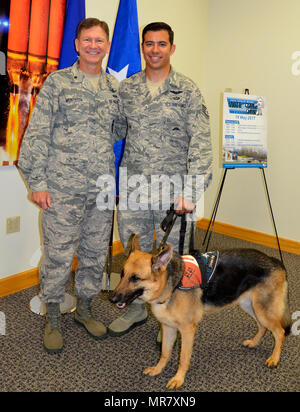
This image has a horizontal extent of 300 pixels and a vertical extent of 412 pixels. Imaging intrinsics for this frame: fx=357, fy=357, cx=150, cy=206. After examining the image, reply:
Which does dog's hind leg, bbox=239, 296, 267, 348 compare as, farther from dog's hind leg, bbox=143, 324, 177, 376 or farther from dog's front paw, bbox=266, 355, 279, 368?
dog's hind leg, bbox=143, 324, 177, 376

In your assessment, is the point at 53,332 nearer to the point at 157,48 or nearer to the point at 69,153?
the point at 69,153

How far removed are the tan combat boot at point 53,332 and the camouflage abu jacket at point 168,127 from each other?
1.03 meters

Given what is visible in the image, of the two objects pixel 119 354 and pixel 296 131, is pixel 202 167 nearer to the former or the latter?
pixel 119 354

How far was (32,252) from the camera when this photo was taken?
3051 mm

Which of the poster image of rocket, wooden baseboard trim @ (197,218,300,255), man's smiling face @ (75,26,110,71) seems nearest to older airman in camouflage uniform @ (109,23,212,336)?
man's smiling face @ (75,26,110,71)

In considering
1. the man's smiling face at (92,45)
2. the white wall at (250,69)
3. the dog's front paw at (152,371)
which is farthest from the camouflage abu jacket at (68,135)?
the white wall at (250,69)

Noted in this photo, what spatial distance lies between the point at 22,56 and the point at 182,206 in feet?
5.43

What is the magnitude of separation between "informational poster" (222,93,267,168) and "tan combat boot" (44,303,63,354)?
226 centimetres

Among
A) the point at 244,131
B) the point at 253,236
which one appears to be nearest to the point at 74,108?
the point at 244,131

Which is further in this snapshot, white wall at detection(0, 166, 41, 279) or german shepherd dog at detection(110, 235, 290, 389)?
white wall at detection(0, 166, 41, 279)

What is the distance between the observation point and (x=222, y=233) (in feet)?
15.7

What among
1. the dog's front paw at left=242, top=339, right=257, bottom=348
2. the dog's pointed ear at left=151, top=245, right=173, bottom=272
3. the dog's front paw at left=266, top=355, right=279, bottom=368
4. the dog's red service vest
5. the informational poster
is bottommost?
the dog's front paw at left=266, top=355, right=279, bottom=368

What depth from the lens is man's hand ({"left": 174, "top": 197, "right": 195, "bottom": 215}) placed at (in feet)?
6.75

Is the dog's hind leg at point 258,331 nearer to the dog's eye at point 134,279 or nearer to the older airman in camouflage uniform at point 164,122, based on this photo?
the older airman in camouflage uniform at point 164,122
